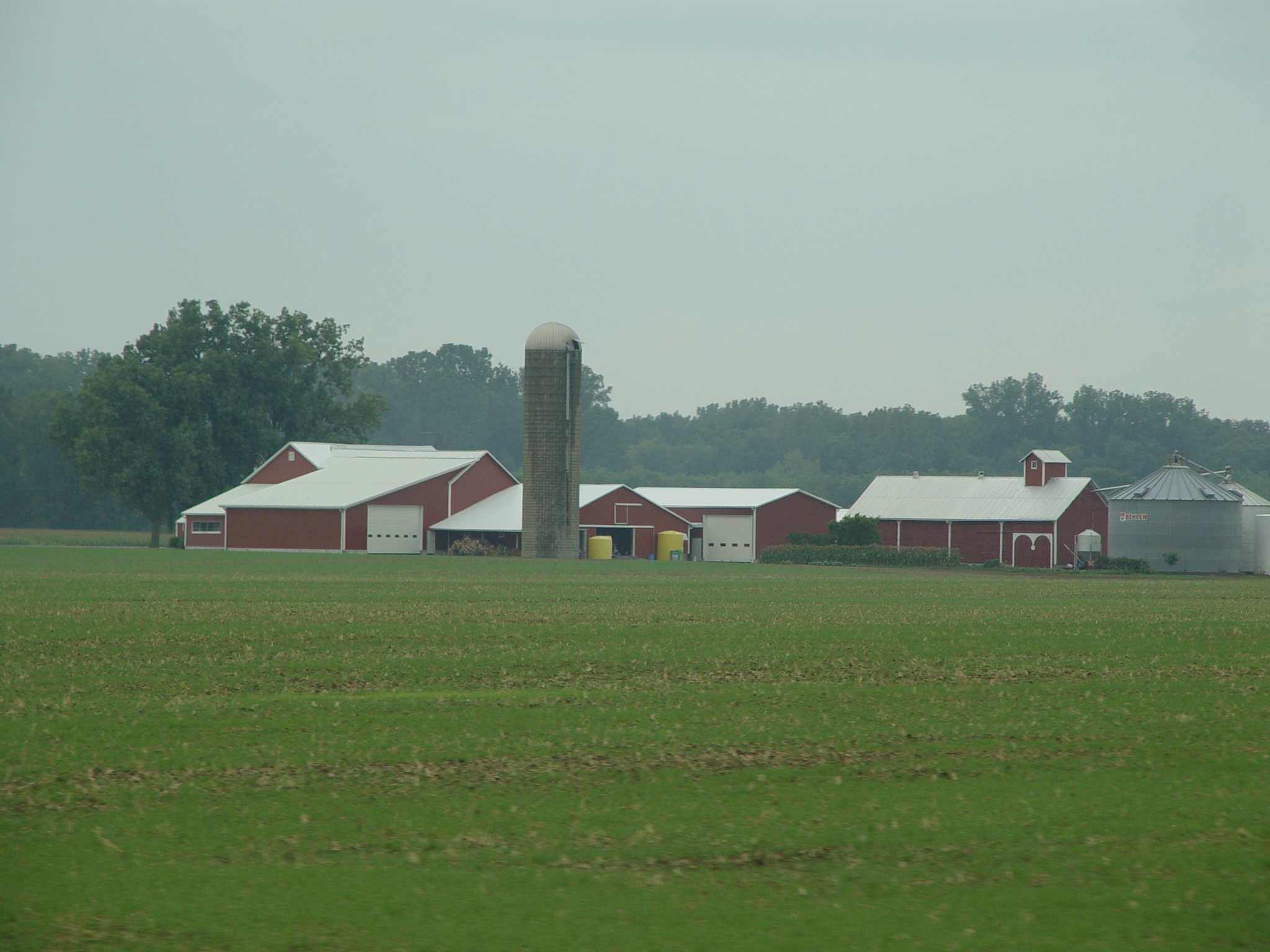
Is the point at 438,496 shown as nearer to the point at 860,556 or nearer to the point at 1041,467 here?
the point at 860,556

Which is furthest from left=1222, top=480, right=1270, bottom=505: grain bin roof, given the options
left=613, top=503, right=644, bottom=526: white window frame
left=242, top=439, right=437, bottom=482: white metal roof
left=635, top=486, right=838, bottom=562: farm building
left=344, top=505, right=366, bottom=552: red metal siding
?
left=242, top=439, right=437, bottom=482: white metal roof

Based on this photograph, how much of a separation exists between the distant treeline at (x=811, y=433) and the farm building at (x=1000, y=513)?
236 feet

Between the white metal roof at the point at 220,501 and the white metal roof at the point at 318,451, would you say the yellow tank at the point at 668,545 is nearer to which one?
the white metal roof at the point at 318,451

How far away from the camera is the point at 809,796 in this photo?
8.54 m

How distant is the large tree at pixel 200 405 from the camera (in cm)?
7694

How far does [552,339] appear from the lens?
2522 inches

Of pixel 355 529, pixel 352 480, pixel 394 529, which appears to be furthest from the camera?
pixel 352 480

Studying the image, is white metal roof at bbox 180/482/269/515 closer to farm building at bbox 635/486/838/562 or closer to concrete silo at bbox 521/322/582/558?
concrete silo at bbox 521/322/582/558

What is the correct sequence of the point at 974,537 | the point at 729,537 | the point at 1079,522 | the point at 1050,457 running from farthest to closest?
the point at 729,537 → the point at 1050,457 → the point at 974,537 → the point at 1079,522

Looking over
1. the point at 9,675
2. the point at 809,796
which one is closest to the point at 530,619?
the point at 9,675

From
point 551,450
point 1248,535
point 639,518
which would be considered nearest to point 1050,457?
point 1248,535

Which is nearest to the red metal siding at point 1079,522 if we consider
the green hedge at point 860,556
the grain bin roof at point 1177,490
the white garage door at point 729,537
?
A: the grain bin roof at point 1177,490

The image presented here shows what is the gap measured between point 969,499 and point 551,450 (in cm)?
2201

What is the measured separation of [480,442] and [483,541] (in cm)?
9681
